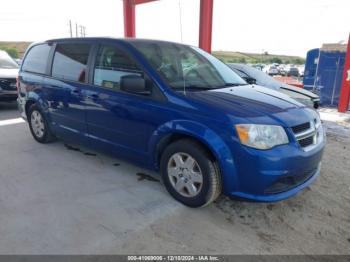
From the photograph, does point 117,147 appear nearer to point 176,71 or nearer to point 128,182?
point 128,182

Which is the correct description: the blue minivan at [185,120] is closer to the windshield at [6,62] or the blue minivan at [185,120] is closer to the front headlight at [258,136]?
the front headlight at [258,136]

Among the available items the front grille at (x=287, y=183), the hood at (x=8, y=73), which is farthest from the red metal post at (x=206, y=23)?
the front grille at (x=287, y=183)

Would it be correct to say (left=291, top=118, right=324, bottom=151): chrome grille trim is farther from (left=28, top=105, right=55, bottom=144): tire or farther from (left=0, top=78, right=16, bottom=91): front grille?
(left=0, top=78, right=16, bottom=91): front grille

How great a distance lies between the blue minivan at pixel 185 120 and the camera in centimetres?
262

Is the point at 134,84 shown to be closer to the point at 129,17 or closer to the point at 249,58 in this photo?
the point at 129,17

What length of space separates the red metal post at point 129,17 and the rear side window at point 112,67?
386 inches

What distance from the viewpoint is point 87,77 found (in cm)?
379

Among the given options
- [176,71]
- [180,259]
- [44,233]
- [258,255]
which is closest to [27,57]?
[176,71]

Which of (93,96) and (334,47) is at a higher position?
(334,47)

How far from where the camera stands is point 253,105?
2871 millimetres

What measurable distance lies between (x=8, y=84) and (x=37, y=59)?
147 inches

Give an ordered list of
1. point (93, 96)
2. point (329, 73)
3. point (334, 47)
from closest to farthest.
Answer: point (93, 96) < point (334, 47) < point (329, 73)

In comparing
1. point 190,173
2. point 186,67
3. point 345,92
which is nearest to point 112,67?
point 186,67

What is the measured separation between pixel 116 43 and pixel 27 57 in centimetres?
240
